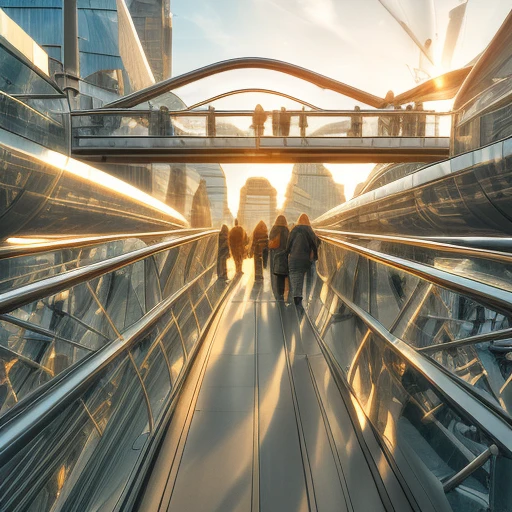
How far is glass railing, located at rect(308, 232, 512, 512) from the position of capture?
1.65m

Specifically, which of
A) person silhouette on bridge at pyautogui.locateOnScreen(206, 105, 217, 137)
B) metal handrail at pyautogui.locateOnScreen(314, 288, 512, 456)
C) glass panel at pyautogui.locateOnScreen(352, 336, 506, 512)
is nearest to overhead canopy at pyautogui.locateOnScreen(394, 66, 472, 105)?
person silhouette on bridge at pyautogui.locateOnScreen(206, 105, 217, 137)

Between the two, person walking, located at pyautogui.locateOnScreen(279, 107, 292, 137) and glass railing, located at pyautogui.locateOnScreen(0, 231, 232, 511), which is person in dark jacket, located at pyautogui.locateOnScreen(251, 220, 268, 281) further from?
Result: person walking, located at pyautogui.locateOnScreen(279, 107, 292, 137)

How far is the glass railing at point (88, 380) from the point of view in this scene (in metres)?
1.58

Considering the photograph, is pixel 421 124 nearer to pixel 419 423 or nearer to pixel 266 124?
pixel 266 124

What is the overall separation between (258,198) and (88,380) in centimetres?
9150

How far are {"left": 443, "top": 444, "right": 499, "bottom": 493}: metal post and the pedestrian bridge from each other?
1717 centimetres

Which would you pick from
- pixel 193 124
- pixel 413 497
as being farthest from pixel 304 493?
pixel 193 124

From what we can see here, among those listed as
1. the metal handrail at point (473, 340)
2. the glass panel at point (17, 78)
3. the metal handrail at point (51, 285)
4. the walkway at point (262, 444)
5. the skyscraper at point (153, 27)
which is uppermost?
the skyscraper at point (153, 27)

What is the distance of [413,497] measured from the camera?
211cm

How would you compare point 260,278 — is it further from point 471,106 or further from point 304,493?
point 304,493

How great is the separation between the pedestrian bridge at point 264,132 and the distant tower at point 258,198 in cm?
6834

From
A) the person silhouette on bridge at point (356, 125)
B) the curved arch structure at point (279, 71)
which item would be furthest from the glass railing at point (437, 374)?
the curved arch structure at point (279, 71)

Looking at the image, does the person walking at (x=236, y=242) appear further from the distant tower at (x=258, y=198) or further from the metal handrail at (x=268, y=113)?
the distant tower at (x=258, y=198)

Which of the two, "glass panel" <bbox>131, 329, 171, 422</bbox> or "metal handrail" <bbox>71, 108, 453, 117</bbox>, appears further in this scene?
"metal handrail" <bbox>71, 108, 453, 117</bbox>
